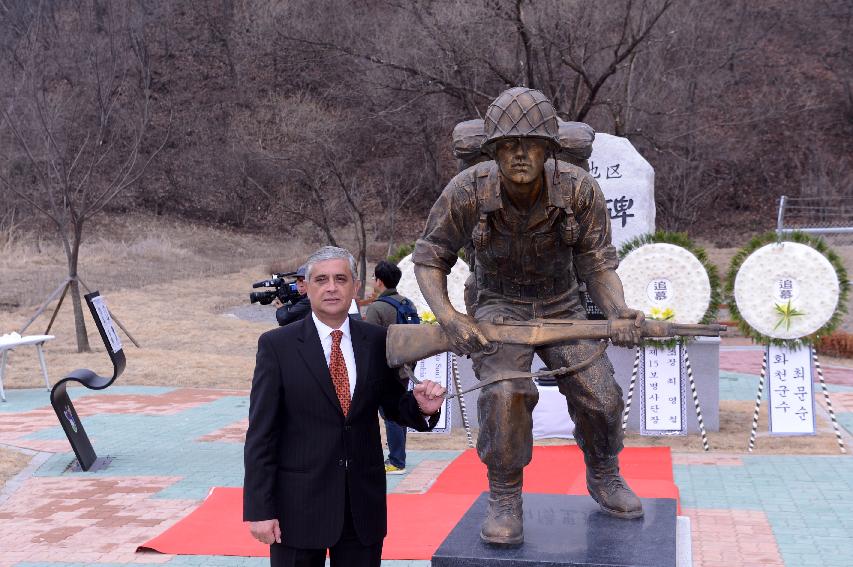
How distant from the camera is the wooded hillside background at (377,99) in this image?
55.1 feet

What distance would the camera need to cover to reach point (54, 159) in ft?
47.2

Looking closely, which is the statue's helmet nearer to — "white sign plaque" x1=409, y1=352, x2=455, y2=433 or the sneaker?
the sneaker

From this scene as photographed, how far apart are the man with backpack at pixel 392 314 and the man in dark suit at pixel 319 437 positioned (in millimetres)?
4059

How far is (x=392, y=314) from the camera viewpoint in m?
7.64

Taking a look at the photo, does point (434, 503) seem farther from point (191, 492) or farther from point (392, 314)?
point (191, 492)

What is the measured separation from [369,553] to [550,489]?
3618 mm

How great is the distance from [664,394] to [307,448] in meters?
5.93

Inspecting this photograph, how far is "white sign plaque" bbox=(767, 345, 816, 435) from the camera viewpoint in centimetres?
843

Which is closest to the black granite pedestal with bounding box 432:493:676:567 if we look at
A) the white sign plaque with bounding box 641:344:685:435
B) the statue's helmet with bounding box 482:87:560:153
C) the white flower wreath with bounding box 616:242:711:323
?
the statue's helmet with bounding box 482:87:560:153

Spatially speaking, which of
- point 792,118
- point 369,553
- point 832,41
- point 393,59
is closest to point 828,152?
point 792,118

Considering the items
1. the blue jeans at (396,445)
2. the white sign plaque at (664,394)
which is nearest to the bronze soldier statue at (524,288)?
the blue jeans at (396,445)

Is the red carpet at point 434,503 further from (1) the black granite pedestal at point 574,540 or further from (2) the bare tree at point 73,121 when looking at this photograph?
(2) the bare tree at point 73,121

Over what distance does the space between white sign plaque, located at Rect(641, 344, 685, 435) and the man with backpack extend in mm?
2348

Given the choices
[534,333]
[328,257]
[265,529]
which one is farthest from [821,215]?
[265,529]
